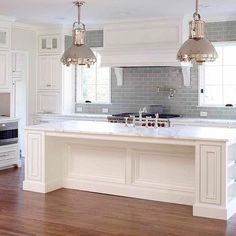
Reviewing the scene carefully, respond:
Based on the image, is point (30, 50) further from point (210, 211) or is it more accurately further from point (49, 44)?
point (210, 211)

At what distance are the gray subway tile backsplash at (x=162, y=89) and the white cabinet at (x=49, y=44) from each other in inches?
28.0

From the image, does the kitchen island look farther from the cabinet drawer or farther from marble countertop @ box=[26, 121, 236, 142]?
the cabinet drawer

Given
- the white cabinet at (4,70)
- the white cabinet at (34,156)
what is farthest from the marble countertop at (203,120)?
the white cabinet at (4,70)

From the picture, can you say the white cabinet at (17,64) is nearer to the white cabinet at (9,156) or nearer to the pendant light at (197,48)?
the white cabinet at (9,156)

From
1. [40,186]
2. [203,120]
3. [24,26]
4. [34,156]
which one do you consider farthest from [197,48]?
[24,26]

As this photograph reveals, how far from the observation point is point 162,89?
830 centimetres

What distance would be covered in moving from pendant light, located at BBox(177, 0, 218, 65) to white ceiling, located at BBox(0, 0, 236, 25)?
1882 mm

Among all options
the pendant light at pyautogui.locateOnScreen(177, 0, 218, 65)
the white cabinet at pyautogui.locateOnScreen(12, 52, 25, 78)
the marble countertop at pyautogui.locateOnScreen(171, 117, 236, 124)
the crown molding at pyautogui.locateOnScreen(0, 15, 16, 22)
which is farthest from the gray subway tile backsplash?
the pendant light at pyautogui.locateOnScreen(177, 0, 218, 65)

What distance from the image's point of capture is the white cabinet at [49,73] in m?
9.03

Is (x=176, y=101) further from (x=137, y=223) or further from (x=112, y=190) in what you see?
(x=137, y=223)

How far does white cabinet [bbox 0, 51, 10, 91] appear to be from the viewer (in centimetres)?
801

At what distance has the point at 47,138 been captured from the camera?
600cm

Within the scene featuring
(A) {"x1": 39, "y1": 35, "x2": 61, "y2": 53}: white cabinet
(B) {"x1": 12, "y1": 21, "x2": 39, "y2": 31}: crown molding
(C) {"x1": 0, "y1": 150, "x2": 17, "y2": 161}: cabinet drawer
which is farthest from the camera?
(A) {"x1": 39, "y1": 35, "x2": 61, "y2": 53}: white cabinet

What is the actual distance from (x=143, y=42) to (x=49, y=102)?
252 cm
